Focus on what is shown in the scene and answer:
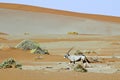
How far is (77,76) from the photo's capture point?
15.0 meters

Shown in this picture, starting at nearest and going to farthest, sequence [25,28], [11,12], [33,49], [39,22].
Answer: [33,49]
[25,28]
[39,22]
[11,12]

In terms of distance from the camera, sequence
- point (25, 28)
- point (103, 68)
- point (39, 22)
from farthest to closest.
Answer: point (39, 22), point (25, 28), point (103, 68)

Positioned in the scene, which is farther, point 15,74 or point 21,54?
point 21,54

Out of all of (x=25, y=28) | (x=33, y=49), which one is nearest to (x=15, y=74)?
(x=33, y=49)

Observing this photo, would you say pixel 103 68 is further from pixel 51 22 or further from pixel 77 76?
pixel 51 22

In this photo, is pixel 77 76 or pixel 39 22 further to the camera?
pixel 39 22

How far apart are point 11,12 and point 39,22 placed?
325 inches

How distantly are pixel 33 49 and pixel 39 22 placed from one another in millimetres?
53355

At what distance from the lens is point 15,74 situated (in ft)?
49.2

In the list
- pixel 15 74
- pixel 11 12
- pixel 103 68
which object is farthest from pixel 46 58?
pixel 11 12

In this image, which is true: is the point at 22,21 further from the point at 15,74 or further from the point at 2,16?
the point at 15,74

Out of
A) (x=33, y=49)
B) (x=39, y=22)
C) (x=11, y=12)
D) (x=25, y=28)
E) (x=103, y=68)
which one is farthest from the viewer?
(x=11, y=12)

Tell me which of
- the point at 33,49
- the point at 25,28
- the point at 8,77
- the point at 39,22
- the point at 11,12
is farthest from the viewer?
the point at 11,12

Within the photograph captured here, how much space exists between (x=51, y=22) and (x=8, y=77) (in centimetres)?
7037
